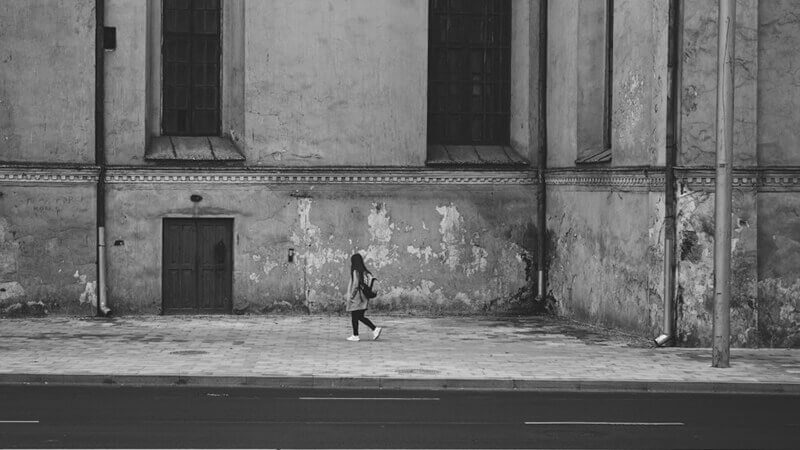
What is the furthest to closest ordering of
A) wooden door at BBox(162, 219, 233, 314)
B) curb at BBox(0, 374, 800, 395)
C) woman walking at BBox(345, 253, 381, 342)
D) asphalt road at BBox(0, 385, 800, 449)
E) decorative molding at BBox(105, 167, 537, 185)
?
wooden door at BBox(162, 219, 233, 314) → decorative molding at BBox(105, 167, 537, 185) → woman walking at BBox(345, 253, 381, 342) → curb at BBox(0, 374, 800, 395) → asphalt road at BBox(0, 385, 800, 449)

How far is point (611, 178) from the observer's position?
22422 millimetres

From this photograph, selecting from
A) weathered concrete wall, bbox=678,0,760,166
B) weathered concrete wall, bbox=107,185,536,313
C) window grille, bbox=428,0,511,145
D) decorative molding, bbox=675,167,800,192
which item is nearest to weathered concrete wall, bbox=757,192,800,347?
decorative molding, bbox=675,167,800,192

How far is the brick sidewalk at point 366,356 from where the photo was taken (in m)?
16.8

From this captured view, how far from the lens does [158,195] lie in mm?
24812

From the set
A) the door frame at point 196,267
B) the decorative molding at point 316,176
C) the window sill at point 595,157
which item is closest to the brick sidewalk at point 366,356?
the door frame at point 196,267

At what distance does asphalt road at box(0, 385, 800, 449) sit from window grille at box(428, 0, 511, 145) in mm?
10987

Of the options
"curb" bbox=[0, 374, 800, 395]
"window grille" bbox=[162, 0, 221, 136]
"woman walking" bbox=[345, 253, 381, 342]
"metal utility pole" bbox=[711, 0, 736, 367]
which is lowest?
"curb" bbox=[0, 374, 800, 395]

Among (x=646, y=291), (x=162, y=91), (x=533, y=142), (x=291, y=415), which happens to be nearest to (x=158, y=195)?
(x=162, y=91)

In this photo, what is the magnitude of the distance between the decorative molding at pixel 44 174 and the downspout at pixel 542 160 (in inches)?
348

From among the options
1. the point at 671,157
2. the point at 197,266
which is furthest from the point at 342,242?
the point at 671,157

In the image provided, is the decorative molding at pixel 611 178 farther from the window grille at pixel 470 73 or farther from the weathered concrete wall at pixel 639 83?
the window grille at pixel 470 73

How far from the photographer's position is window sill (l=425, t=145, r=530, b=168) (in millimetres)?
25641

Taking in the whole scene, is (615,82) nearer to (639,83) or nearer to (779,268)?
(639,83)

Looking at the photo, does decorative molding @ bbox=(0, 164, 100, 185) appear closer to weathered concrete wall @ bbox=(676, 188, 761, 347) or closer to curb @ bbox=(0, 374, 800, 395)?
curb @ bbox=(0, 374, 800, 395)
